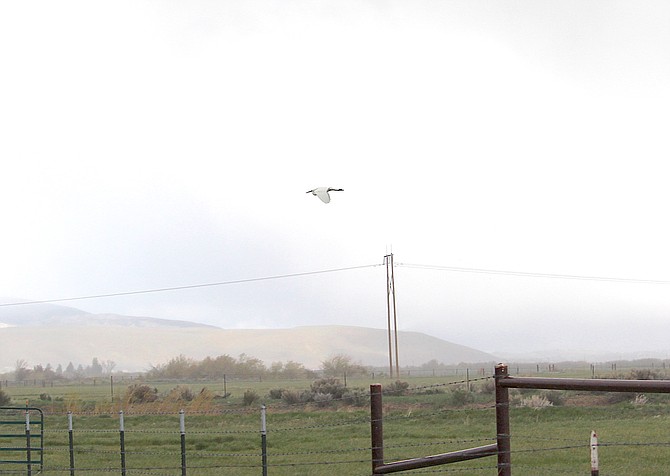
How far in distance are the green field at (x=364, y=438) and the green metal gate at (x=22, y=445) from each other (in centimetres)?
38

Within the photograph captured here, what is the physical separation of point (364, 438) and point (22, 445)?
8403mm

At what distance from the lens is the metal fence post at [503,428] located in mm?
7984

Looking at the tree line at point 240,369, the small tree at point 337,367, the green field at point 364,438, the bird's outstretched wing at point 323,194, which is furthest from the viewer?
the tree line at point 240,369

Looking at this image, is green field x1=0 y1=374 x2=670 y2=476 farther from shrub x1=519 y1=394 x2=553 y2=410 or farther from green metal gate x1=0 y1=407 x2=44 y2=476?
green metal gate x1=0 y1=407 x2=44 y2=476

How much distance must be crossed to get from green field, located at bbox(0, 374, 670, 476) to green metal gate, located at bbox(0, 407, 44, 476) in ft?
1.26

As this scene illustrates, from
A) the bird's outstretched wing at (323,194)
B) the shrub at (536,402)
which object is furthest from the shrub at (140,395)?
the bird's outstretched wing at (323,194)

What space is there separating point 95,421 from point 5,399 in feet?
42.8

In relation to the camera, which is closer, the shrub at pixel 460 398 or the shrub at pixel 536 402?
the shrub at pixel 536 402

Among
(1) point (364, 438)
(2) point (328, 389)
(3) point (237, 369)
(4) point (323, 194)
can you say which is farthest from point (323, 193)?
(3) point (237, 369)

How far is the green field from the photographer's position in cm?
1675

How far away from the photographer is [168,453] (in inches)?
784

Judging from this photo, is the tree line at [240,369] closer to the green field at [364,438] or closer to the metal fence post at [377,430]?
the green field at [364,438]

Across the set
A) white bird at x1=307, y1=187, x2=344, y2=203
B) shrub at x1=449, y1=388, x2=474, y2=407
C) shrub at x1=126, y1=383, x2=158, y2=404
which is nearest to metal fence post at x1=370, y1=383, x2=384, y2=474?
white bird at x1=307, y1=187, x2=344, y2=203

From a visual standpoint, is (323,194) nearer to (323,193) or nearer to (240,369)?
(323,193)
